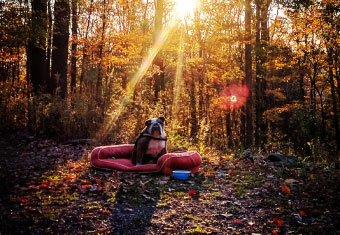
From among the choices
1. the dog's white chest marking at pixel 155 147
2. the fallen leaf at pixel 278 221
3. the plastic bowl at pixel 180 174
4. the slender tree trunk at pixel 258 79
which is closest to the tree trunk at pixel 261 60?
the slender tree trunk at pixel 258 79

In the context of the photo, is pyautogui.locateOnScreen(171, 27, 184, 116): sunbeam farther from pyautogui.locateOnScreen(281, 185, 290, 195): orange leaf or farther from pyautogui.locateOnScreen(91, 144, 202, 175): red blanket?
pyautogui.locateOnScreen(281, 185, 290, 195): orange leaf

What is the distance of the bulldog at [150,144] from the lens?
622 centimetres

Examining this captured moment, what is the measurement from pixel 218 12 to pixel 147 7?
25.4 ft

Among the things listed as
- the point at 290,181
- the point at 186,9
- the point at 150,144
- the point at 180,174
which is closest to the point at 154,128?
the point at 150,144

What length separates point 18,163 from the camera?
662 centimetres

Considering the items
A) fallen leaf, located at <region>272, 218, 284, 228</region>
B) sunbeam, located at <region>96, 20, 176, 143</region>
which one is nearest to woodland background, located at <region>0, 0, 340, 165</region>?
sunbeam, located at <region>96, 20, 176, 143</region>

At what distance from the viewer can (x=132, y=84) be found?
45.2ft

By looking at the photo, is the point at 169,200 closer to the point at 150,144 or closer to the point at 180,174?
the point at 180,174

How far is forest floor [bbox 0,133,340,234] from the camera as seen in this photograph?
341 cm

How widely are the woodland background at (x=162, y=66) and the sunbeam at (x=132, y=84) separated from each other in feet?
0.16

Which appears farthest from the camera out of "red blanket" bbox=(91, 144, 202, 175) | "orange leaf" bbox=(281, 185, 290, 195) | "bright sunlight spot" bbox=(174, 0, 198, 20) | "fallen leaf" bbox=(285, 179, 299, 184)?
"bright sunlight spot" bbox=(174, 0, 198, 20)

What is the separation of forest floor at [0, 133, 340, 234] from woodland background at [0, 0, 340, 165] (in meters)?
2.44

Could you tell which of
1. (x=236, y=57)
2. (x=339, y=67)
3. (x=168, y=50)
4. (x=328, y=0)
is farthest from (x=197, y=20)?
(x=339, y=67)

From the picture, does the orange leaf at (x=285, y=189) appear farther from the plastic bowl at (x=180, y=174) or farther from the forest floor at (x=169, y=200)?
the plastic bowl at (x=180, y=174)
